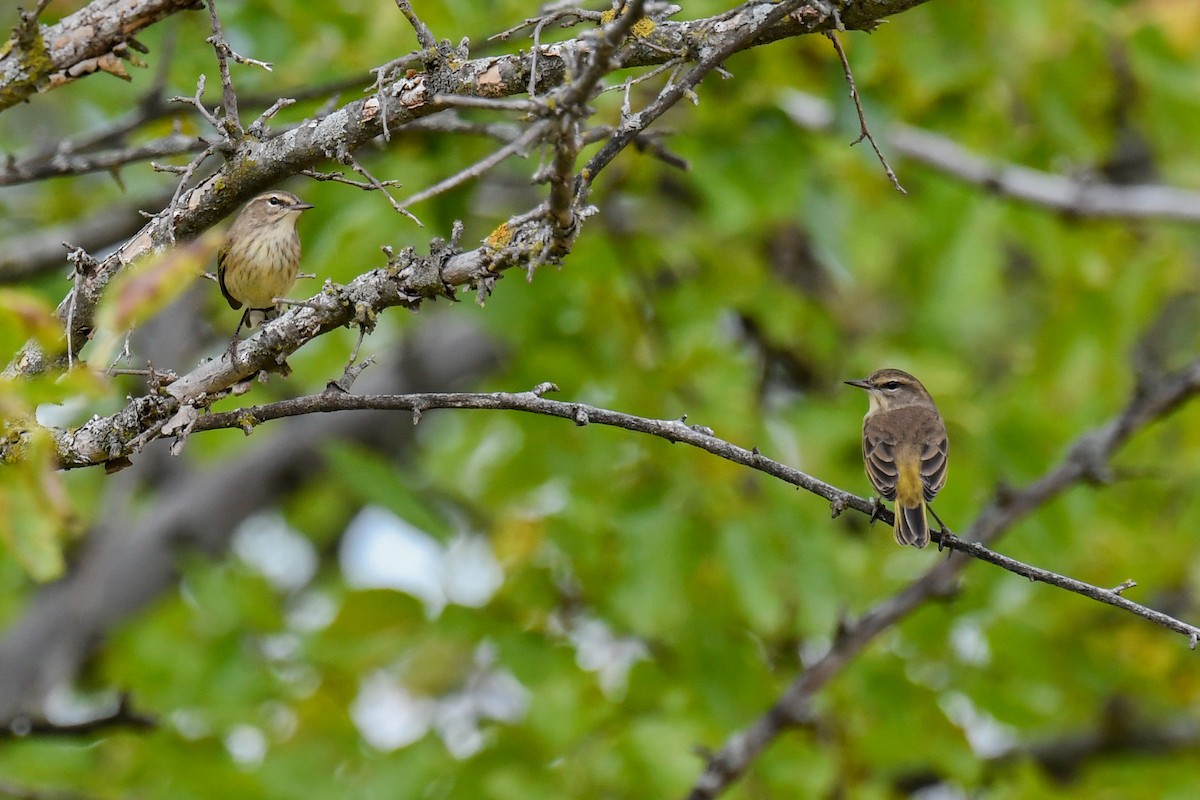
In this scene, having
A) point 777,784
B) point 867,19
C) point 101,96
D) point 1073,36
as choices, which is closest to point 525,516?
point 777,784

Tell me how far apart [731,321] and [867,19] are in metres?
5.84

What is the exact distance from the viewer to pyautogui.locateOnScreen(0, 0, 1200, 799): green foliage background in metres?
5.64

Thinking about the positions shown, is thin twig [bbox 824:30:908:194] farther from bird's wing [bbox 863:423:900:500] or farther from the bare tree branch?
bird's wing [bbox 863:423:900:500]

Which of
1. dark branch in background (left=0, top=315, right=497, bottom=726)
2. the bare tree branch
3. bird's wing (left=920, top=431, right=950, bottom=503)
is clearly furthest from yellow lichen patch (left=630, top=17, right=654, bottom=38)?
dark branch in background (left=0, top=315, right=497, bottom=726)

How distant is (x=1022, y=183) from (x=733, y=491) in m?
2.79

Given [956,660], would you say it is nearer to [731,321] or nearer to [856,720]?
[856,720]

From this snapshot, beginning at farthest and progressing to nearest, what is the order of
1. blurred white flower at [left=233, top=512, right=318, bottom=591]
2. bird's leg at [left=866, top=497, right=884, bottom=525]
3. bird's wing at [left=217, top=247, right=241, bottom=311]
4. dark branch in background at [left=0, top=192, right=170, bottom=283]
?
blurred white flower at [left=233, top=512, right=318, bottom=591], dark branch in background at [left=0, top=192, right=170, bottom=283], bird's wing at [left=217, top=247, right=241, bottom=311], bird's leg at [left=866, top=497, right=884, bottom=525]

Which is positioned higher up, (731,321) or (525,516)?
(731,321)

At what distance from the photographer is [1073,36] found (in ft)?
22.1

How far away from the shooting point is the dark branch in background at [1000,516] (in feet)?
17.0

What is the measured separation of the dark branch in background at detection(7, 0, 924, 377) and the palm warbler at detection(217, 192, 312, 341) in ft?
6.44

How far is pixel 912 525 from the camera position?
189 inches

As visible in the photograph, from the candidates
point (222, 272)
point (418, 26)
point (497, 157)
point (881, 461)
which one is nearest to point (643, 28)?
point (418, 26)

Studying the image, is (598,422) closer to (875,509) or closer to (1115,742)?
(875,509)
